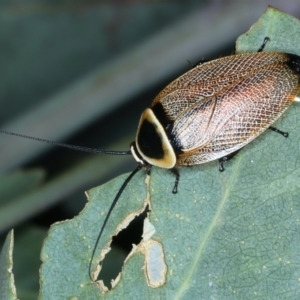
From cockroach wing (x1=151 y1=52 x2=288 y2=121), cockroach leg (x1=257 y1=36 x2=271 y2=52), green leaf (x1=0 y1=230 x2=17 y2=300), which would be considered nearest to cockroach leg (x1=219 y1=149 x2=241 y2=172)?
cockroach wing (x1=151 y1=52 x2=288 y2=121)

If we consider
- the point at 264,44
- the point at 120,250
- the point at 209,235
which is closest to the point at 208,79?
the point at 264,44

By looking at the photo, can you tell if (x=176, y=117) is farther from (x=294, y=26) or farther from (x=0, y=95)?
(x=0, y=95)

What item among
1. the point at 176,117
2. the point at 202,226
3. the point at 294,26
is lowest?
the point at 202,226

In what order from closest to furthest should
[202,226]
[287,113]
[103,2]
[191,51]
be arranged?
[202,226] → [287,113] → [191,51] → [103,2]

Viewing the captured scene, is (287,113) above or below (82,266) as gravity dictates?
above

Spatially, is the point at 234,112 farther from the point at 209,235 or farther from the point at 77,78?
the point at 77,78

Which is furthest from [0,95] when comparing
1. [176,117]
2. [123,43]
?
[176,117]
